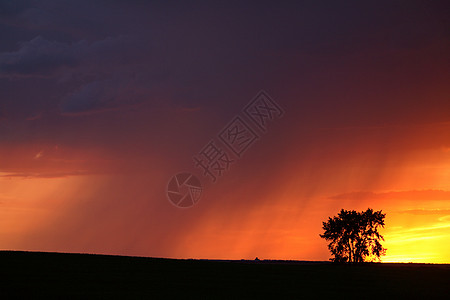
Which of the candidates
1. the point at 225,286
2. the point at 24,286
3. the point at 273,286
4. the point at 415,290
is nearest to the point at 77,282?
the point at 24,286

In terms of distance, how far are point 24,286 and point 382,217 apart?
240 ft

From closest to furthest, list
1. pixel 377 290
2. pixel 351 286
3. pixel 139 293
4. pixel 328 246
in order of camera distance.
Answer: pixel 139 293 → pixel 377 290 → pixel 351 286 → pixel 328 246

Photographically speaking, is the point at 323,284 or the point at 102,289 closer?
the point at 102,289

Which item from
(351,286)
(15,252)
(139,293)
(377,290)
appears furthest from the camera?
(15,252)

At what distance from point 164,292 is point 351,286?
19.7m

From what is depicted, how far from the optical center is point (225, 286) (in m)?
53.9

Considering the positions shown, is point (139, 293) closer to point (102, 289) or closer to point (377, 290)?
point (102, 289)

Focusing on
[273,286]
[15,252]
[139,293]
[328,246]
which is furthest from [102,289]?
[328,246]

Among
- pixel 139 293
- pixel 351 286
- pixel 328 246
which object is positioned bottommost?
pixel 139 293

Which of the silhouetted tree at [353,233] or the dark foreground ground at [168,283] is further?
the silhouetted tree at [353,233]

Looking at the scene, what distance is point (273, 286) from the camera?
5481 cm

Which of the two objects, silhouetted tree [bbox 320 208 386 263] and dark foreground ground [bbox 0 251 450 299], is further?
silhouetted tree [bbox 320 208 386 263]

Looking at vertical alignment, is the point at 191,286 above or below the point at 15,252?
below

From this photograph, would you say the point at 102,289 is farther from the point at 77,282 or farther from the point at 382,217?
the point at 382,217
